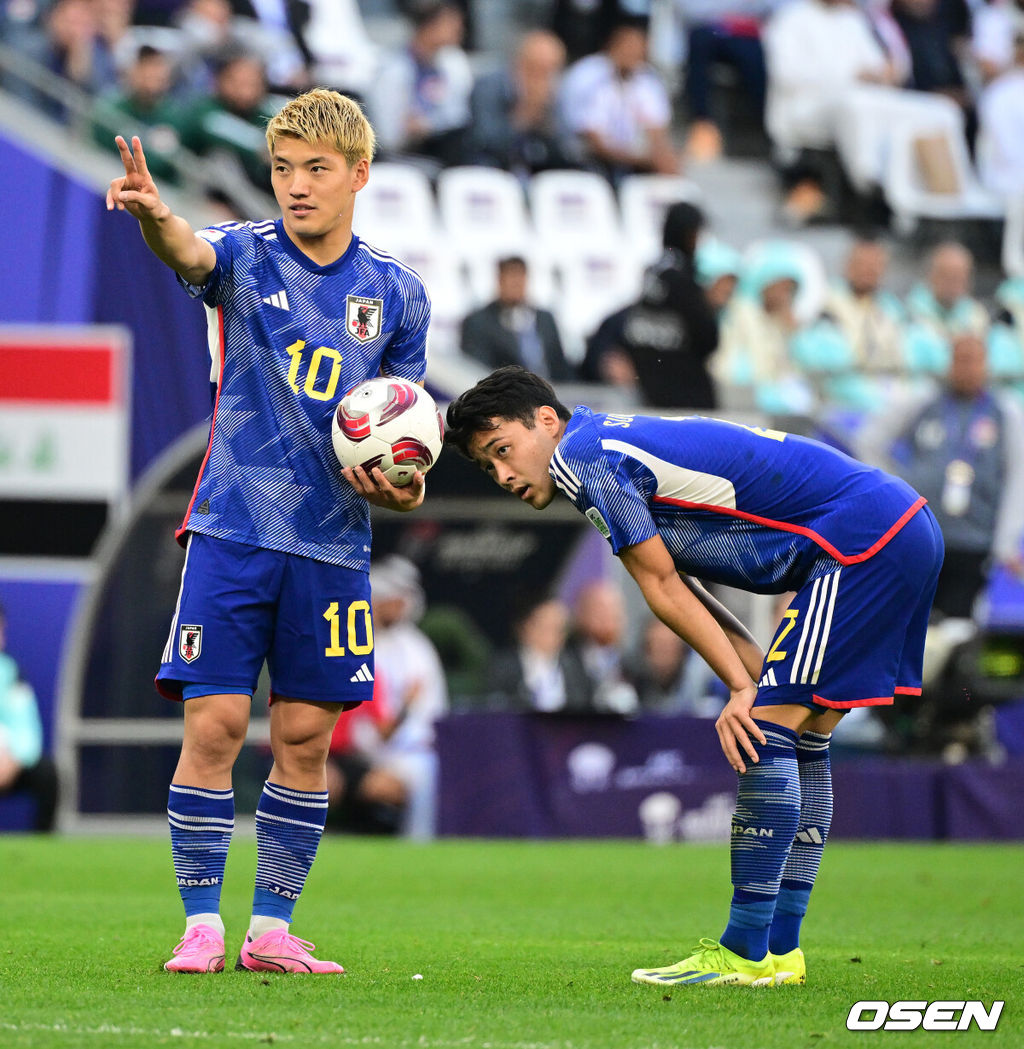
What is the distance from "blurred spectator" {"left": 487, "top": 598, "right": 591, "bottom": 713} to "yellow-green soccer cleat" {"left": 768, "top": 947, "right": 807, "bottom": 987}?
24.0ft

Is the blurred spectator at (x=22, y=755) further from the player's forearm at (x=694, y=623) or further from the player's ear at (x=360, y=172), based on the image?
the player's forearm at (x=694, y=623)

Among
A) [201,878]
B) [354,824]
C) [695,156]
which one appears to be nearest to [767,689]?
[201,878]

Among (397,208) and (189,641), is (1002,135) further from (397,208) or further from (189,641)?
(189,641)

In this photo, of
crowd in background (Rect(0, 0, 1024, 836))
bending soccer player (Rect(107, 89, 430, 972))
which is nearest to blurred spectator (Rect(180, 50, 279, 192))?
crowd in background (Rect(0, 0, 1024, 836))

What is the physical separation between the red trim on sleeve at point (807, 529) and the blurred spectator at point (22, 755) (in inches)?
320

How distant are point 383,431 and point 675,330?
8454 mm

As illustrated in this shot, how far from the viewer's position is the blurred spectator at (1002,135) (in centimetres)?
2075

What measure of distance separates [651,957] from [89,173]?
9739 millimetres

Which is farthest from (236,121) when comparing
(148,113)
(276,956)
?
(276,956)

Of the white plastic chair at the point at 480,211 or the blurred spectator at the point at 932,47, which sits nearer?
the white plastic chair at the point at 480,211

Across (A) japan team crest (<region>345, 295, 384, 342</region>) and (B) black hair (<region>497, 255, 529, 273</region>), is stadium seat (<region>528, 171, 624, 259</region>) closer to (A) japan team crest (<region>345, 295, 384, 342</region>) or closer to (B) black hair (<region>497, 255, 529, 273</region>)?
(B) black hair (<region>497, 255, 529, 273</region>)

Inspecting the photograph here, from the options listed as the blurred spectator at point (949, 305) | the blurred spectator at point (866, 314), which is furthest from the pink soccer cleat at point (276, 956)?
the blurred spectator at point (949, 305)

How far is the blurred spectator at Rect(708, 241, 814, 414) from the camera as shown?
51.6 feet

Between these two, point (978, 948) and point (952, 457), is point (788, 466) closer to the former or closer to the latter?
point (978, 948)
